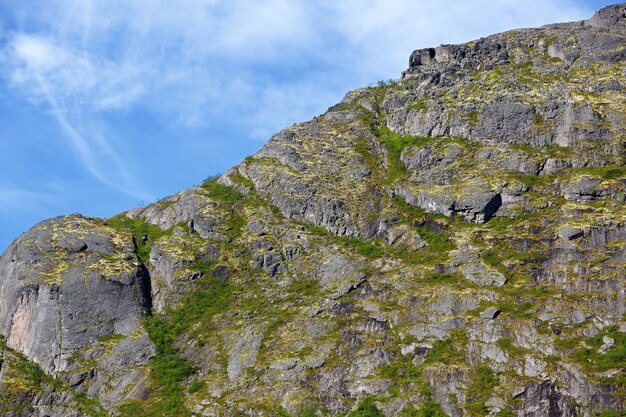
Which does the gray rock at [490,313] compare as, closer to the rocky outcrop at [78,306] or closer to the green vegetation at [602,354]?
the green vegetation at [602,354]

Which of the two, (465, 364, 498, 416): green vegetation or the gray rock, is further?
the gray rock

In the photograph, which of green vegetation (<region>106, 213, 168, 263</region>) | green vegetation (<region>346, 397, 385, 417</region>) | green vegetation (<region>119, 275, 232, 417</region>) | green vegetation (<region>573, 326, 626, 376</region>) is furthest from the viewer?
green vegetation (<region>106, 213, 168, 263</region>)

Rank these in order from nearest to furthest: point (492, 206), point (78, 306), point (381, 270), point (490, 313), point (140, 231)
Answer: point (490, 313), point (381, 270), point (78, 306), point (492, 206), point (140, 231)

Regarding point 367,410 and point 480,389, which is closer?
point 480,389

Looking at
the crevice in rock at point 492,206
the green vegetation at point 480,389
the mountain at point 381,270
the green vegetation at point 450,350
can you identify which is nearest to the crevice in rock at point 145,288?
the mountain at point 381,270

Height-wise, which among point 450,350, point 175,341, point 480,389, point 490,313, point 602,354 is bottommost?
point 480,389

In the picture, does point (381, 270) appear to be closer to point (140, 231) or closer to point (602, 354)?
point (602, 354)

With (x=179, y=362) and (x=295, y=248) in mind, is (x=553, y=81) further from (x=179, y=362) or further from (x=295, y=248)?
(x=179, y=362)

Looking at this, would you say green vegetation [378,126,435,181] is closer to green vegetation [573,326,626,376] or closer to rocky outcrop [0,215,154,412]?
Answer: rocky outcrop [0,215,154,412]

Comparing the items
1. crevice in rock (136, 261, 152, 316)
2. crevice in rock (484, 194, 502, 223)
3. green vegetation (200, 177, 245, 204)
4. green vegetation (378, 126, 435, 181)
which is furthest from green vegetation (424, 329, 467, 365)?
green vegetation (200, 177, 245, 204)

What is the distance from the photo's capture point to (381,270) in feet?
287

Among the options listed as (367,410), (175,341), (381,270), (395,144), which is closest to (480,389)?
(367,410)

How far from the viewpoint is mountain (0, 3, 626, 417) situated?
70500 mm

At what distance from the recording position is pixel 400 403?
68.1 m
